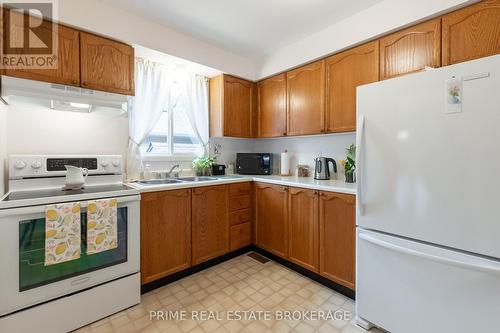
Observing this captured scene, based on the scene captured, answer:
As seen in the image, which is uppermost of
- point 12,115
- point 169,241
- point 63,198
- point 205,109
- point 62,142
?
point 205,109

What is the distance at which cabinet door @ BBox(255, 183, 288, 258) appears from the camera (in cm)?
244

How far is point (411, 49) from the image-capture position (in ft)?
5.92

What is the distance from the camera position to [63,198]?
59.4 inches

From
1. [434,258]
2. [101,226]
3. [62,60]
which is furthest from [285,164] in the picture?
[62,60]

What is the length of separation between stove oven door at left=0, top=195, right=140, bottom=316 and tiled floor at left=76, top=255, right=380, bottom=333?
0.34 metres

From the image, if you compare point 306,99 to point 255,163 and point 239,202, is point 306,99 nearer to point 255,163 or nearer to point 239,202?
point 255,163

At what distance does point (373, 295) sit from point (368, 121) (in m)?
1.15

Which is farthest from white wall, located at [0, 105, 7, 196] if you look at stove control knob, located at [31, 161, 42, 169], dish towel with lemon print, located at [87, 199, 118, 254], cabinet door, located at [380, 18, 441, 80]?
cabinet door, located at [380, 18, 441, 80]

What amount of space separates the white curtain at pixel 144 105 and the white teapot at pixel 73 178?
1.92 feet

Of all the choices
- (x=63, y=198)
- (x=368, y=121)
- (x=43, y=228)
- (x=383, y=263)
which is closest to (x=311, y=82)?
(x=368, y=121)

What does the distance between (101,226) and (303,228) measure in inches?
66.8

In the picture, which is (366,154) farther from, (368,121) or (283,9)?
(283,9)

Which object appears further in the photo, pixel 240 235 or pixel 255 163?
pixel 255 163

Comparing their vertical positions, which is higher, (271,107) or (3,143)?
(271,107)
